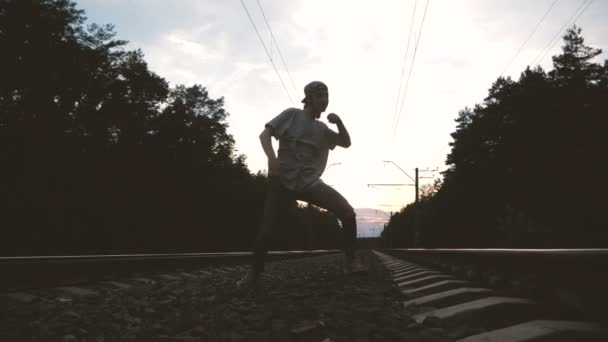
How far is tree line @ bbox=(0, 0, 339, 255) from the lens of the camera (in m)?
23.5

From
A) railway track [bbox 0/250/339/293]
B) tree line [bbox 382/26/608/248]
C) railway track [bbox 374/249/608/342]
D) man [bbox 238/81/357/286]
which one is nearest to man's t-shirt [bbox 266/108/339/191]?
man [bbox 238/81/357/286]

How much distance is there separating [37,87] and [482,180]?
3918 centimetres

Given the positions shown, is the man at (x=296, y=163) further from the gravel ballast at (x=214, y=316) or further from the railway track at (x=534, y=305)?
the railway track at (x=534, y=305)

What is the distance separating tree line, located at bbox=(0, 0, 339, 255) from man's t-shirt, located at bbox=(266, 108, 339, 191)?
67.7 ft

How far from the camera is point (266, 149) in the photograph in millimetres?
4000

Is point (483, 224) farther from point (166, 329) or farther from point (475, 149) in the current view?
point (166, 329)

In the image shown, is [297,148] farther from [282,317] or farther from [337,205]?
[282,317]

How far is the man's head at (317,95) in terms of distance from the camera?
4.35m

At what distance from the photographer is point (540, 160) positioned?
1481 inches

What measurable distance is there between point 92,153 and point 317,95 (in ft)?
95.1

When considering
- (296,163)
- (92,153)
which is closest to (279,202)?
(296,163)

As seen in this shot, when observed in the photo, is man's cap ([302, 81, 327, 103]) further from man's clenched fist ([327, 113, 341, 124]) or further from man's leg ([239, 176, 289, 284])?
man's leg ([239, 176, 289, 284])

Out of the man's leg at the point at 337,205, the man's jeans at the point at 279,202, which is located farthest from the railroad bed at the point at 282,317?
the man's leg at the point at 337,205

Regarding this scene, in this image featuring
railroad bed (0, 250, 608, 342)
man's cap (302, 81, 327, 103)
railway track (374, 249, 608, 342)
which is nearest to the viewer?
railway track (374, 249, 608, 342)
